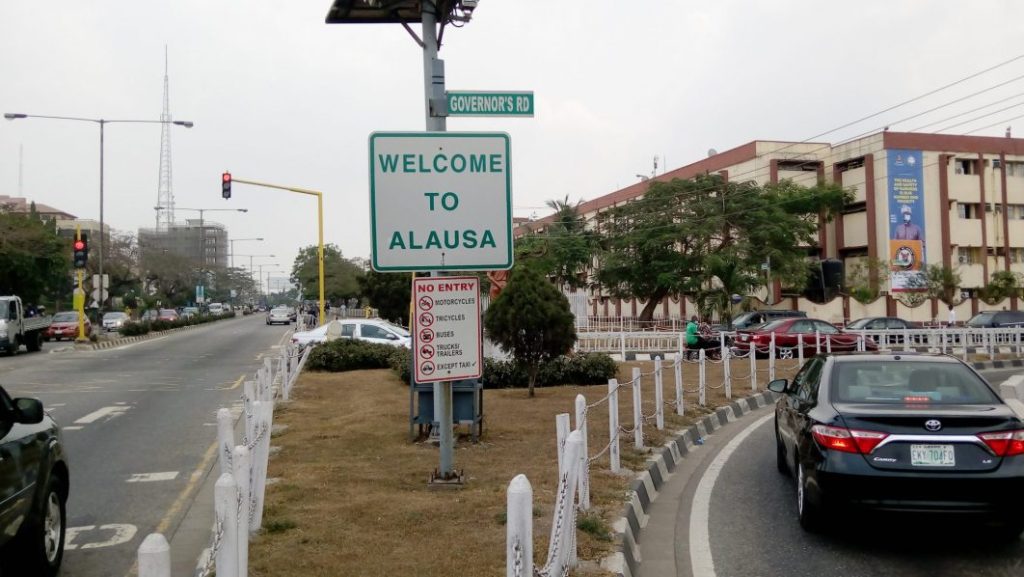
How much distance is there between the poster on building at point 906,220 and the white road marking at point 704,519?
42.4m

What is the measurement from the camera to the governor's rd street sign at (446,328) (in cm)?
760

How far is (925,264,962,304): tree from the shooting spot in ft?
158

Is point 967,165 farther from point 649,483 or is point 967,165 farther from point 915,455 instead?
point 915,455

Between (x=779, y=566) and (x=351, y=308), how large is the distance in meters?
89.6

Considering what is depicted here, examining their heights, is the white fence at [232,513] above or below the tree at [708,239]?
below

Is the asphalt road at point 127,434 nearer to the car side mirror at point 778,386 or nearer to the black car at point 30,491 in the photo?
the black car at point 30,491

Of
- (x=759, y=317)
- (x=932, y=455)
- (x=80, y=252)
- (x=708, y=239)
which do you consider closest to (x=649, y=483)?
(x=932, y=455)

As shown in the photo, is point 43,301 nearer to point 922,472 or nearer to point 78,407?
point 78,407

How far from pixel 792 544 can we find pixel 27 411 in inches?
216

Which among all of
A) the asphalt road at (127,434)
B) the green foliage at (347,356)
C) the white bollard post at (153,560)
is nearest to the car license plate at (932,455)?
the white bollard post at (153,560)

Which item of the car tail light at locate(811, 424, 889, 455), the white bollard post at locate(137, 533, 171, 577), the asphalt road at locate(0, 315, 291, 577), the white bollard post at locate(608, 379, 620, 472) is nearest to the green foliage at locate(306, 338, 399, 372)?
the asphalt road at locate(0, 315, 291, 577)

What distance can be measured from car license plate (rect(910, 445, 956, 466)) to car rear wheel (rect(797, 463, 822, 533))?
0.82 m

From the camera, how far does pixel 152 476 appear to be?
9.48 m

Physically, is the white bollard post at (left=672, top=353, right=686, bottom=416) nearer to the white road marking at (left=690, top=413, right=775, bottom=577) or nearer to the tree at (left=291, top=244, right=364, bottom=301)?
the white road marking at (left=690, top=413, right=775, bottom=577)
